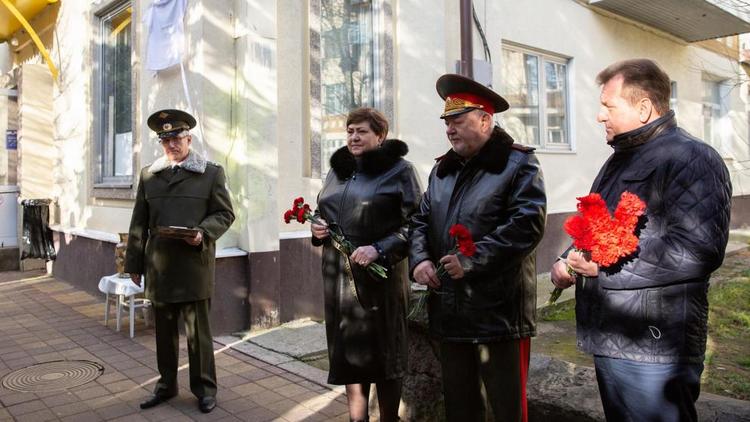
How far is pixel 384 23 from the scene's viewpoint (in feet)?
23.8

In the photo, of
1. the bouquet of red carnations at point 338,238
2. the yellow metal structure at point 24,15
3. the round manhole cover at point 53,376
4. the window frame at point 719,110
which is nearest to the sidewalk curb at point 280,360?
the round manhole cover at point 53,376

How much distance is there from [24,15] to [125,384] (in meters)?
8.49

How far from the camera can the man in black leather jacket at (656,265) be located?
2.01 metres

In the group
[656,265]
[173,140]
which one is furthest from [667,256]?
[173,140]

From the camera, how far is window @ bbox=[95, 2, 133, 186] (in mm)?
8156

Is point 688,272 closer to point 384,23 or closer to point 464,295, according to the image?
point 464,295

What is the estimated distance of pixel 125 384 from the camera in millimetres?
4688

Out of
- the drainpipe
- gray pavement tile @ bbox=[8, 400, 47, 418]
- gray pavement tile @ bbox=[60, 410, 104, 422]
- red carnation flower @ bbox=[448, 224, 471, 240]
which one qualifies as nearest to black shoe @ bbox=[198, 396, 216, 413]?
gray pavement tile @ bbox=[60, 410, 104, 422]

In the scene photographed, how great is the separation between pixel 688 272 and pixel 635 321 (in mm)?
249

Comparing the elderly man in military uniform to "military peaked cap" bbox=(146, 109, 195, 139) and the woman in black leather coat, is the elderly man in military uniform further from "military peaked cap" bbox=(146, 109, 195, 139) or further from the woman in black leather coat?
the woman in black leather coat

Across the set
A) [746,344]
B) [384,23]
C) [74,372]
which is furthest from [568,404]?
[384,23]

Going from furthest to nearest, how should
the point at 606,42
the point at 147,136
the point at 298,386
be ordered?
the point at 606,42, the point at 147,136, the point at 298,386

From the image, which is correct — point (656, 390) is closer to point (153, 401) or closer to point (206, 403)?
point (206, 403)

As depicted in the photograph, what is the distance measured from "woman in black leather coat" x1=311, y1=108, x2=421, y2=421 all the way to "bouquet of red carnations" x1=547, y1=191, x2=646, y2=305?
4.06 feet
